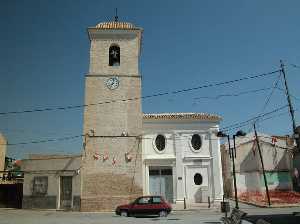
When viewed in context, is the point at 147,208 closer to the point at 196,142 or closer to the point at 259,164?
the point at 196,142

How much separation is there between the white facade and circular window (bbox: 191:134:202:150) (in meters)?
0.25

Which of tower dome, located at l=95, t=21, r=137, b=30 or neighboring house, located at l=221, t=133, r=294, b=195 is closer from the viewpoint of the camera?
tower dome, located at l=95, t=21, r=137, b=30

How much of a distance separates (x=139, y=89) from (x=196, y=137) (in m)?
6.71

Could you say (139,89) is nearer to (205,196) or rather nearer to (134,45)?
(134,45)

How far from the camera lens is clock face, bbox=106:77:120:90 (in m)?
30.3

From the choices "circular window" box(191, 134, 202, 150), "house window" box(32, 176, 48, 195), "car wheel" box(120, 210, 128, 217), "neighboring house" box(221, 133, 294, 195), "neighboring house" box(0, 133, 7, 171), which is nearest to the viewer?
"car wheel" box(120, 210, 128, 217)

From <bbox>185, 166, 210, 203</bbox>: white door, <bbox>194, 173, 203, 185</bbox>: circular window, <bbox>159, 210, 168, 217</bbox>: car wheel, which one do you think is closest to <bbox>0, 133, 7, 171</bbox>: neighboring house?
<bbox>185, 166, 210, 203</bbox>: white door

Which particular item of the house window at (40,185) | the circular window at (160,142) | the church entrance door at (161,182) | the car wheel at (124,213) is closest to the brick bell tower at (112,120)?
the church entrance door at (161,182)

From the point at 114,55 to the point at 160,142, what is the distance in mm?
8871

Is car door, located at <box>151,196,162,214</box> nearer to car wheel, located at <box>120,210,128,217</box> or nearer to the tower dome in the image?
car wheel, located at <box>120,210,128,217</box>

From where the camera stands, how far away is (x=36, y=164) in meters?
29.3

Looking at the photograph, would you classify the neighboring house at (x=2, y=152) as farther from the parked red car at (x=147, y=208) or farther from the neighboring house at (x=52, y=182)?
the parked red car at (x=147, y=208)

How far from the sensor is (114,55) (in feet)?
103

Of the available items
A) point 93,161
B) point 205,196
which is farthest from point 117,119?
point 205,196
